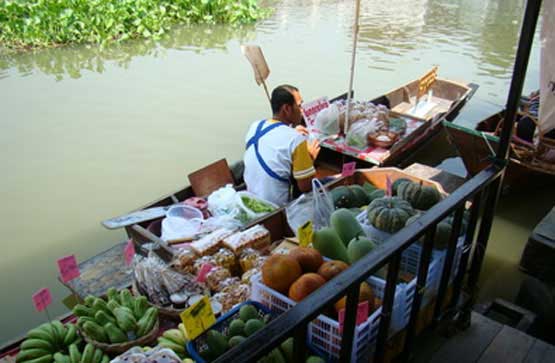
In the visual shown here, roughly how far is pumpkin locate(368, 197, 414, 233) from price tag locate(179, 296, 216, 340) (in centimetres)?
121

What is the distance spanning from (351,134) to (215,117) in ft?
11.4

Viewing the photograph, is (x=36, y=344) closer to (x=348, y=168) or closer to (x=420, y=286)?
(x=420, y=286)

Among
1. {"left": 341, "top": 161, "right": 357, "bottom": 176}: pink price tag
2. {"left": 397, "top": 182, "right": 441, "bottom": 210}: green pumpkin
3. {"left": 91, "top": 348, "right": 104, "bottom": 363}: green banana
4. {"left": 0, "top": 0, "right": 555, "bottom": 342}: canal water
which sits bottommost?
{"left": 0, "top": 0, "right": 555, "bottom": 342}: canal water

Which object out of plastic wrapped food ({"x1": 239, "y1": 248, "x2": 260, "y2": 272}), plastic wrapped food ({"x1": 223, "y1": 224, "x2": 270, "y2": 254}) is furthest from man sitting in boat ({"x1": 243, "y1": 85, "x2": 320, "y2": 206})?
plastic wrapped food ({"x1": 239, "y1": 248, "x2": 260, "y2": 272})

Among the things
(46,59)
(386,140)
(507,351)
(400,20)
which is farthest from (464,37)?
(507,351)

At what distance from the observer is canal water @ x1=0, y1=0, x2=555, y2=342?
4.95 meters

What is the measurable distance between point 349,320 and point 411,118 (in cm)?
496

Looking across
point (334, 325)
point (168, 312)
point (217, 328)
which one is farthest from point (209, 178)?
point (334, 325)

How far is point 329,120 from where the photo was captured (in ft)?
17.2

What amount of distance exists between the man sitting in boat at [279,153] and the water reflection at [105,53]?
7357mm

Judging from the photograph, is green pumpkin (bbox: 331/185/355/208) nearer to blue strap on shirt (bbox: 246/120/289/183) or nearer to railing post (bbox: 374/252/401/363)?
blue strap on shirt (bbox: 246/120/289/183)

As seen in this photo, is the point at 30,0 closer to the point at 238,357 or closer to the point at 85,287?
the point at 85,287

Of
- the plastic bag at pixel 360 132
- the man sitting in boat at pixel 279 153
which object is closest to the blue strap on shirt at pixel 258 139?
the man sitting in boat at pixel 279 153

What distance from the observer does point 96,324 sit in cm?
229
